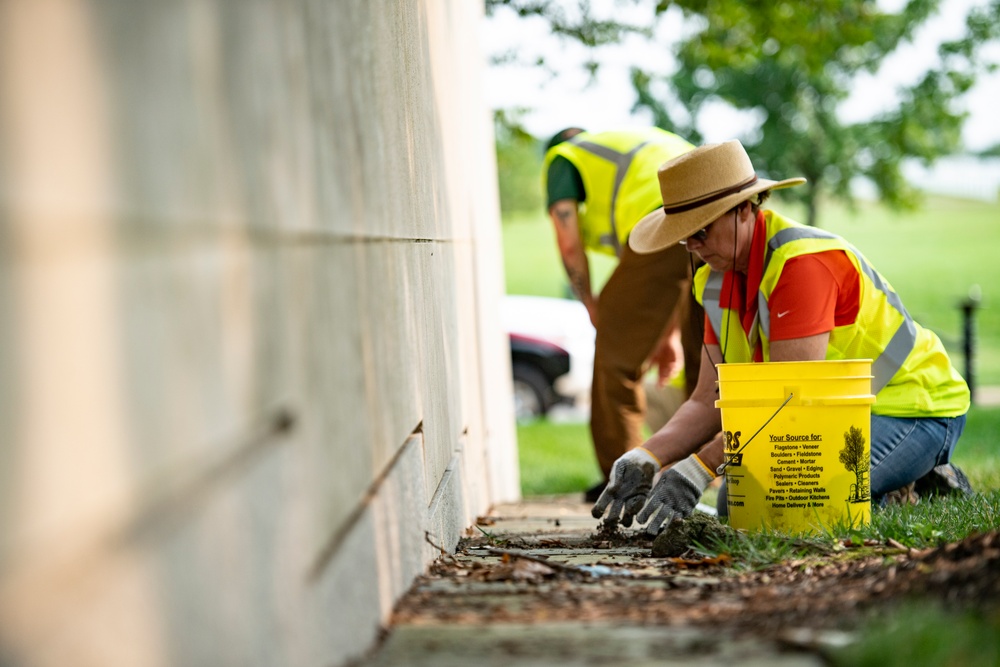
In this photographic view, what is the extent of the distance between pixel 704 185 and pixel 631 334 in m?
2.22

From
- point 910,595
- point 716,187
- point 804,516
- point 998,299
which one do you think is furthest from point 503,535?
point 998,299

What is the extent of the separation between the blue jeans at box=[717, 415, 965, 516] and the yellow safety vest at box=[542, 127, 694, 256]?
78.4 inches

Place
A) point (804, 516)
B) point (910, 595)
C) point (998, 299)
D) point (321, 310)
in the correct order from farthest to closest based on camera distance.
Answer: point (998, 299), point (804, 516), point (910, 595), point (321, 310)

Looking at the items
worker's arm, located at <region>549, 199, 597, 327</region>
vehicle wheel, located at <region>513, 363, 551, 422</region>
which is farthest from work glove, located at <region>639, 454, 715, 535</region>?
vehicle wheel, located at <region>513, 363, 551, 422</region>

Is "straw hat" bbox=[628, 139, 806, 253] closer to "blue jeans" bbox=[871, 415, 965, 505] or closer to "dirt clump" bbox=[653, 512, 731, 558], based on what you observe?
"blue jeans" bbox=[871, 415, 965, 505]

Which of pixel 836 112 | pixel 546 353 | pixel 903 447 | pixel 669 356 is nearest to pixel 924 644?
pixel 903 447

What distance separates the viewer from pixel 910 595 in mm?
2240

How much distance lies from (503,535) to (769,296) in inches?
48.7

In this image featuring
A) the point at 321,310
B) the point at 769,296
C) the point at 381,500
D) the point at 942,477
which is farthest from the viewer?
the point at 942,477

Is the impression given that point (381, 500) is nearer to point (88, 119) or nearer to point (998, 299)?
point (88, 119)

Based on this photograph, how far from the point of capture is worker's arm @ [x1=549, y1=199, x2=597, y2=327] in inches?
255

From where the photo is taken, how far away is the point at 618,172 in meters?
6.20

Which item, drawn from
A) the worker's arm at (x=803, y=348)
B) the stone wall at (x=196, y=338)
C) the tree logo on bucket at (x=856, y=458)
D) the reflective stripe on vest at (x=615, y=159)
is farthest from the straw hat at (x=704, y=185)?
the reflective stripe on vest at (x=615, y=159)

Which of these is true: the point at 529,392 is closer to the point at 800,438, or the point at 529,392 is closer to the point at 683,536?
the point at 800,438
